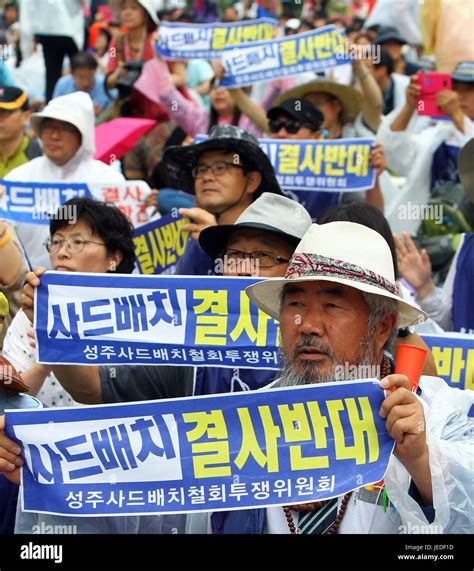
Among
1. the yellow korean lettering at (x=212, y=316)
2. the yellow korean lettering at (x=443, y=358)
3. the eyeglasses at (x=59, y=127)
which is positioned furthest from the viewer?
the eyeglasses at (x=59, y=127)

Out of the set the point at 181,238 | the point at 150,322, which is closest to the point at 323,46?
the point at 181,238

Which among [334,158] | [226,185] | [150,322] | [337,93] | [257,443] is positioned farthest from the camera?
[337,93]

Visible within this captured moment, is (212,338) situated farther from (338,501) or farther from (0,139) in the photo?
(0,139)

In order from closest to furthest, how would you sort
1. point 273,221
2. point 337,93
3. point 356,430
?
point 356,430 → point 273,221 → point 337,93

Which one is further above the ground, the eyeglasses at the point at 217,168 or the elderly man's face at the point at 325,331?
the eyeglasses at the point at 217,168

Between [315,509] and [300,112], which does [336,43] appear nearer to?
[300,112]

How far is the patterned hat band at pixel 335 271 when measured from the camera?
3.73 m

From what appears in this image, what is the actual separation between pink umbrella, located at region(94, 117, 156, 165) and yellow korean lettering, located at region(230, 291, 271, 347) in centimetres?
377

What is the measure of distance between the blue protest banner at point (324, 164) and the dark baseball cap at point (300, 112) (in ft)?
1.24

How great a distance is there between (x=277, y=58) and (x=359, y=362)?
513cm

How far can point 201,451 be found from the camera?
3709 millimetres

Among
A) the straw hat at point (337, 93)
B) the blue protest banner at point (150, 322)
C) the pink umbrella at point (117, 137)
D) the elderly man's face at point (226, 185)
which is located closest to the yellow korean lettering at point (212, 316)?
the blue protest banner at point (150, 322)

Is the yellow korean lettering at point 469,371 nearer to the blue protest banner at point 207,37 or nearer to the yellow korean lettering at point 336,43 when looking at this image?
the yellow korean lettering at point 336,43

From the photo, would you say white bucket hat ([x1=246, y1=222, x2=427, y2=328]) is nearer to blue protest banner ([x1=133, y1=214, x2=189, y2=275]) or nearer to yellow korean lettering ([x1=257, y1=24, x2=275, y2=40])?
blue protest banner ([x1=133, y1=214, x2=189, y2=275])
